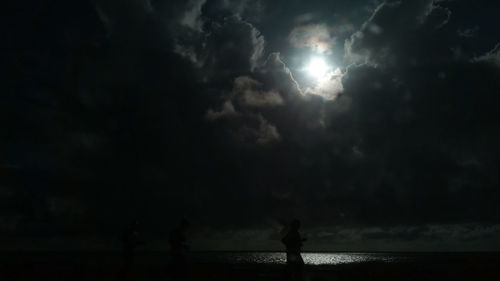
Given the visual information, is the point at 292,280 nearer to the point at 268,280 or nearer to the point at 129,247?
the point at 129,247

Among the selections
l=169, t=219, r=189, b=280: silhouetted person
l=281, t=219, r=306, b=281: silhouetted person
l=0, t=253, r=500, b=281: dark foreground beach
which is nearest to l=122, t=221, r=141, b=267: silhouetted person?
l=0, t=253, r=500, b=281: dark foreground beach

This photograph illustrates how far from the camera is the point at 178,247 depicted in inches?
639

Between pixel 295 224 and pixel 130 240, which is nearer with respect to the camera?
→ pixel 295 224

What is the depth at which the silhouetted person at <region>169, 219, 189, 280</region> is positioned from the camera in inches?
638

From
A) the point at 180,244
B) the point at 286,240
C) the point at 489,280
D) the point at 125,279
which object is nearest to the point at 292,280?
the point at 286,240

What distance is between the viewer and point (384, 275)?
94.4 ft

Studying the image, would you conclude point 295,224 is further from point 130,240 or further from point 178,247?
point 130,240

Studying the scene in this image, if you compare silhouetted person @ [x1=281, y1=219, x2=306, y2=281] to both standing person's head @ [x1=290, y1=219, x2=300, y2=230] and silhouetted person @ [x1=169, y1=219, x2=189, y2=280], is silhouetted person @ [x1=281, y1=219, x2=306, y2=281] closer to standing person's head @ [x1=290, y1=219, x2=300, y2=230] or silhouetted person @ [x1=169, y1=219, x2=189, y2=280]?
standing person's head @ [x1=290, y1=219, x2=300, y2=230]

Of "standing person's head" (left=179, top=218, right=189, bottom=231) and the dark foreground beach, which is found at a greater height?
"standing person's head" (left=179, top=218, right=189, bottom=231)

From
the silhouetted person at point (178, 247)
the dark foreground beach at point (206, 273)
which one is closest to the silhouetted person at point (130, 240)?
the dark foreground beach at point (206, 273)

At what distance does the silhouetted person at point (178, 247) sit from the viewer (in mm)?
16203

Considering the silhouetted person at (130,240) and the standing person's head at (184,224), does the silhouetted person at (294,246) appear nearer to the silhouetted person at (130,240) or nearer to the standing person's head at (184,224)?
the standing person's head at (184,224)

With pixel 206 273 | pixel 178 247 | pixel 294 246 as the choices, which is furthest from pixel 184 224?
pixel 206 273

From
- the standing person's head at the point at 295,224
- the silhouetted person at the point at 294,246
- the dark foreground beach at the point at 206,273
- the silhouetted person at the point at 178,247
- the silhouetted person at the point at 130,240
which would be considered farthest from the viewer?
the dark foreground beach at the point at 206,273
